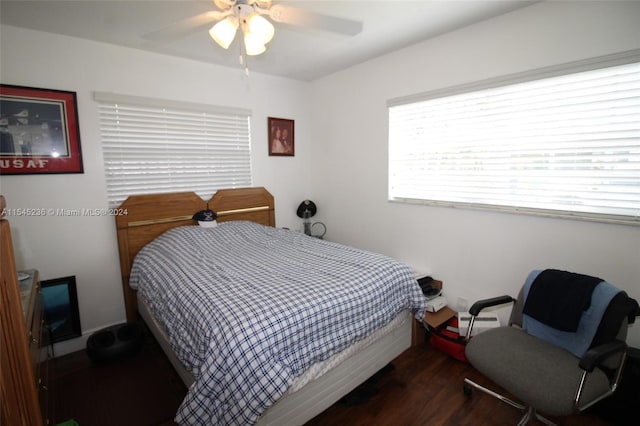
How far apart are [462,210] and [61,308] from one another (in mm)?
3469

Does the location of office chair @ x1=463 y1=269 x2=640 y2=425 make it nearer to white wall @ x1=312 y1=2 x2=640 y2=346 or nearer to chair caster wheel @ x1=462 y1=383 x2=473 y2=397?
chair caster wheel @ x1=462 y1=383 x2=473 y2=397

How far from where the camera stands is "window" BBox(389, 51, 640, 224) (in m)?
1.83

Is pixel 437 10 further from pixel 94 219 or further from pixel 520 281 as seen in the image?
pixel 94 219

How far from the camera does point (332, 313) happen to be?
1650mm

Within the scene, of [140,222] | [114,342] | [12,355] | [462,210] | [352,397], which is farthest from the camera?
[140,222]

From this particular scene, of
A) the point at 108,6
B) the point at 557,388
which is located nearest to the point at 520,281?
the point at 557,388

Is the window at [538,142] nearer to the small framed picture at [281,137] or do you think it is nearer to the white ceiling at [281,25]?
the white ceiling at [281,25]

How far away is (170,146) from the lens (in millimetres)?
2982

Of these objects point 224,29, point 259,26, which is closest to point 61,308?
point 224,29

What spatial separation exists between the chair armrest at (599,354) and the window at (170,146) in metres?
3.16

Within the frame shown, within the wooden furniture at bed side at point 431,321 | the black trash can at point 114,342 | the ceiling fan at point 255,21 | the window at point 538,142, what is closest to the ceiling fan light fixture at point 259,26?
the ceiling fan at point 255,21

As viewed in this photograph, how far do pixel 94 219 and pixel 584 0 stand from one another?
3919 millimetres

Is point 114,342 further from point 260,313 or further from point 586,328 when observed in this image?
point 586,328

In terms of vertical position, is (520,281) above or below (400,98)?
below
